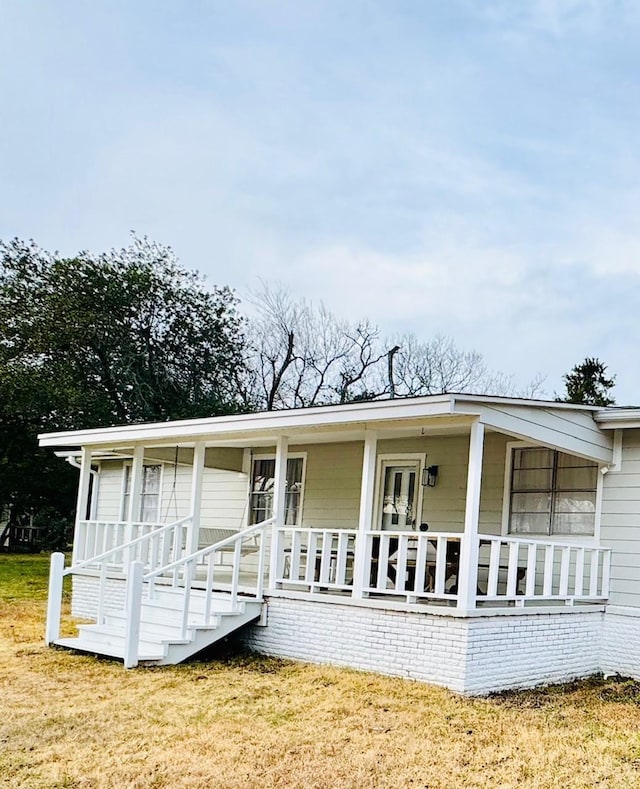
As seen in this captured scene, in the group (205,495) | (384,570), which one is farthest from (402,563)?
(205,495)

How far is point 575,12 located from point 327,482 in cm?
793

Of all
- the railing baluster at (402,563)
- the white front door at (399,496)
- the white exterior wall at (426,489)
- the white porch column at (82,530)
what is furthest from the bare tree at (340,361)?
the railing baluster at (402,563)

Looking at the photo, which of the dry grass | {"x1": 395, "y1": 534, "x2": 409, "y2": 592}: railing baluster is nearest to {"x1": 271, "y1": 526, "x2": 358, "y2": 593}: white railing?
{"x1": 395, "y1": 534, "x2": 409, "y2": 592}: railing baluster

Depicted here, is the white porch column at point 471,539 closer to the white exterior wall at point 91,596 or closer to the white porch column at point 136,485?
the white porch column at point 136,485

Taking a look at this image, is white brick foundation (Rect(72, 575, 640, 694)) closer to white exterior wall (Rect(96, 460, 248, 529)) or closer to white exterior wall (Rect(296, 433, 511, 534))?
white exterior wall (Rect(296, 433, 511, 534))

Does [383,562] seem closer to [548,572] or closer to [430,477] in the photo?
[548,572]

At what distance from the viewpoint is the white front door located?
11.1m

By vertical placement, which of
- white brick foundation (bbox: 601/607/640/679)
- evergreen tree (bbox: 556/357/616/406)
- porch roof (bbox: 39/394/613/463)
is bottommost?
white brick foundation (bbox: 601/607/640/679)

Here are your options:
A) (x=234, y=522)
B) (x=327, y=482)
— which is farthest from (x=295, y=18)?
(x=234, y=522)

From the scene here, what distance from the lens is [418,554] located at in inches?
319

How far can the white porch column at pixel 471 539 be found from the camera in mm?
7574

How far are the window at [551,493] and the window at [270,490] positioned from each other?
355 cm

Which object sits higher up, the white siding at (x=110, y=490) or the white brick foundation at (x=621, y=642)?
the white siding at (x=110, y=490)

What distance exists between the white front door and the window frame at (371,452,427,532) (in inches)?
0.6
